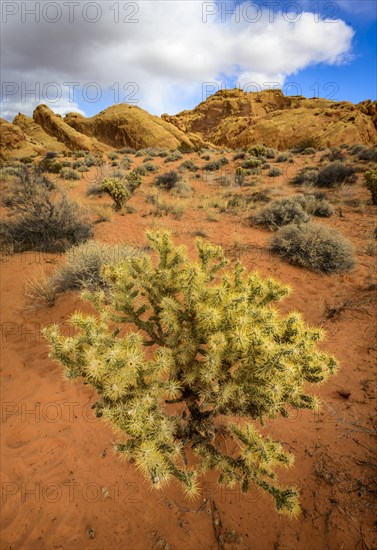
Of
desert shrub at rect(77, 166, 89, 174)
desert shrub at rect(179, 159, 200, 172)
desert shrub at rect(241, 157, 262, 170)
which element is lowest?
desert shrub at rect(77, 166, 89, 174)

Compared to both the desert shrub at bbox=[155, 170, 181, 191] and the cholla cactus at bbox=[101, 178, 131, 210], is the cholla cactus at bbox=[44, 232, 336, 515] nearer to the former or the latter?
the cholla cactus at bbox=[101, 178, 131, 210]

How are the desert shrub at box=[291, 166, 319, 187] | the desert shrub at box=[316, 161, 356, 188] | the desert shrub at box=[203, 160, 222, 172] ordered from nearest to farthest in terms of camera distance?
Answer: the desert shrub at box=[316, 161, 356, 188] → the desert shrub at box=[291, 166, 319, 187] → the desert shrub at box=[203, 160, 222, 172]

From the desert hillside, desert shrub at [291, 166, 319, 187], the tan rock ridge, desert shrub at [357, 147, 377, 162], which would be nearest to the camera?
desert shrub at [291, 166, 319, 187]

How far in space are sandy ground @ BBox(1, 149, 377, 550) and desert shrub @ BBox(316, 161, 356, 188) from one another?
9.94 meters

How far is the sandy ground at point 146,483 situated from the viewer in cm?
203

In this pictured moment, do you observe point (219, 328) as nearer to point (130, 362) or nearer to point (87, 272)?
point (130, 362)

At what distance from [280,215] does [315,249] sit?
2531 millimetres

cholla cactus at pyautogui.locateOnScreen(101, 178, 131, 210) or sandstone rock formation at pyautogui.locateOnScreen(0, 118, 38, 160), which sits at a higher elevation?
sandstone rock formation at pyautogui.locateOnScreen(0, 118, 38, 160)

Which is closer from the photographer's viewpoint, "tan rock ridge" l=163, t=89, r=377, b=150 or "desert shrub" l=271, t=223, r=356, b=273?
"desert shrub" l=271, t=223, r=356, b=273

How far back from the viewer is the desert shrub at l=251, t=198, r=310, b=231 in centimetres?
783

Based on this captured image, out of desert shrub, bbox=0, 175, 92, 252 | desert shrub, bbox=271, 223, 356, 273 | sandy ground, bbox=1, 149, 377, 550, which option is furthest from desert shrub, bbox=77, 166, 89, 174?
sandy ground, bbox=1, 149, 377, 550

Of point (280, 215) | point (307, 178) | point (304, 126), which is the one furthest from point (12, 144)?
point (280, 215)

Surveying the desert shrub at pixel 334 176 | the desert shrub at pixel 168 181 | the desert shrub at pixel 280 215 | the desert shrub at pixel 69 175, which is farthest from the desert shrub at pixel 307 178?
the desert shrub at pixel 69 175

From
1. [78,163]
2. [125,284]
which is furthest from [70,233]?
[78,163]
